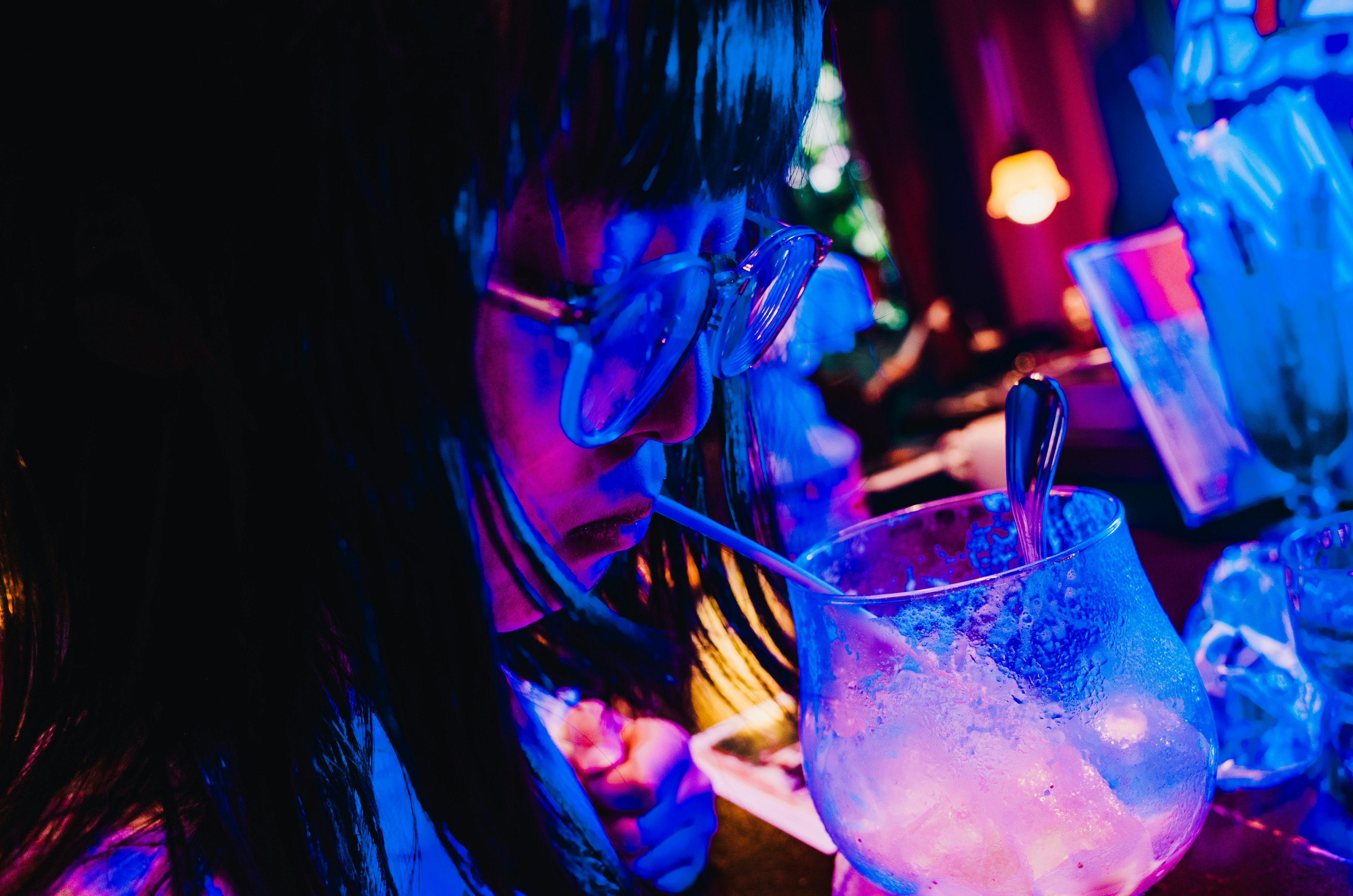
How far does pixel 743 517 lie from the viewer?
0.91 metres

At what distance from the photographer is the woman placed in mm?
425

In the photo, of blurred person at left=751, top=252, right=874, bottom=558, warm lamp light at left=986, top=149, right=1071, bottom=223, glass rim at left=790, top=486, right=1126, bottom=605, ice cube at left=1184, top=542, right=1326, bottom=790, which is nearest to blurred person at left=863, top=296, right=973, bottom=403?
warm lamp light at left=986, top=149, right=1071, bottom=223

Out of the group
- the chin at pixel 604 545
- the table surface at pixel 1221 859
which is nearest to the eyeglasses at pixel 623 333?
the chin at pixel 604 545

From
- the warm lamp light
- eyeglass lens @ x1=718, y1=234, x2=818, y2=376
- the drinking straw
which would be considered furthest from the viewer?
the warm lamp light

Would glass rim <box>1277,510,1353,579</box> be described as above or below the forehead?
below

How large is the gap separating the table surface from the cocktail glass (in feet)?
0.16

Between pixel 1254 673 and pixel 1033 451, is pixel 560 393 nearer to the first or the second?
pixel 1033 451

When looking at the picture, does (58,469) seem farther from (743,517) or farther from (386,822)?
(743,517)

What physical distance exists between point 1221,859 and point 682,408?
456 mm

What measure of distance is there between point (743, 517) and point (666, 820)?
330 mm

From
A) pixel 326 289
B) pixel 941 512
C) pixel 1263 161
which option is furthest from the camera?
pixel 1263 161

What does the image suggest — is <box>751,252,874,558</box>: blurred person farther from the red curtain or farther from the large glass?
the red curtain

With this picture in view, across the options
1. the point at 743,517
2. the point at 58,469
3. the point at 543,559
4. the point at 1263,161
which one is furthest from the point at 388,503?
the point at 1263,161

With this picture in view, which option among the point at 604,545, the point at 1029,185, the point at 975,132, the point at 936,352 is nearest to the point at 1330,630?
the point at 604,545
